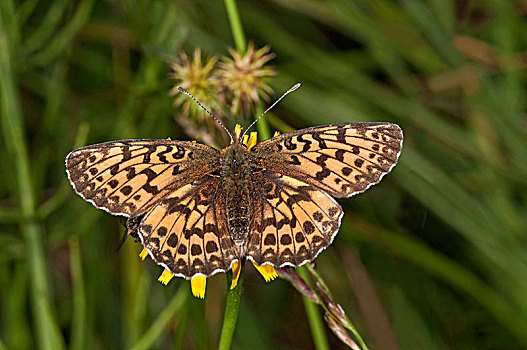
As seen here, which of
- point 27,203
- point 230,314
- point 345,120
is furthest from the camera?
point 345,120

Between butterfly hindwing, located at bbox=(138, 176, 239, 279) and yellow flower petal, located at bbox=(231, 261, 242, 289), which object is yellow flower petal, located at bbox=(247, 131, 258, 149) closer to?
butterfly hindwing, located at bbox=(138, 176, 239, 279)

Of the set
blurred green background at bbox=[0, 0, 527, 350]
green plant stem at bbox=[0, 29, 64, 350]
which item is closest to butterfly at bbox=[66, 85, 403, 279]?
green plant stem at bbox=[0, 29, 64, 350]

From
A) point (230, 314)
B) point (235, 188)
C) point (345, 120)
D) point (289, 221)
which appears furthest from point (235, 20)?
point (345, 120)

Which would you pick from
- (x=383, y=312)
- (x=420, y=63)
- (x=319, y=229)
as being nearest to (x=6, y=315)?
(x=319, y=229)

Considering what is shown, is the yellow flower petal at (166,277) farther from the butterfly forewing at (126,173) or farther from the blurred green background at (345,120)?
the blurred green background at (345,120)

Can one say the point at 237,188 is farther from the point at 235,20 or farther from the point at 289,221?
the point at 235,20

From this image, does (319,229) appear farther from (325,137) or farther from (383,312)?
(383,312)

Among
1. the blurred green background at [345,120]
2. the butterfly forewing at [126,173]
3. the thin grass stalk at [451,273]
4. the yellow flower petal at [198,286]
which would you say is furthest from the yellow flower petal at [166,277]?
the thin grass stalk at [451,273]
